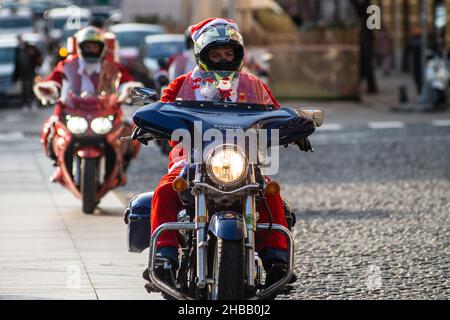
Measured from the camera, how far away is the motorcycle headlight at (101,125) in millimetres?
12902

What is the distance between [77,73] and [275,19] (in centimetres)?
2491

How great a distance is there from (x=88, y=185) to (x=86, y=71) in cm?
122

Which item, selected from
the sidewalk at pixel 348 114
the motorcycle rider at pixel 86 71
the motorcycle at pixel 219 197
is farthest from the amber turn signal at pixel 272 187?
the sidewalk at pixel 348 114

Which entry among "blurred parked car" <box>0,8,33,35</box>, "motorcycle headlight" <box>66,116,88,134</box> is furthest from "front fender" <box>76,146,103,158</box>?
"blurred parked car" <box>0,8,33,35</box>

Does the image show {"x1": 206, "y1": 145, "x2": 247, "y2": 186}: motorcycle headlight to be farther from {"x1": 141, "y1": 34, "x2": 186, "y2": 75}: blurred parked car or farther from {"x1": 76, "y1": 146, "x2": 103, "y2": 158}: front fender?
{"x1": 141, "y1": 34, "x2": 186, "y2": 75}: blurred parked car

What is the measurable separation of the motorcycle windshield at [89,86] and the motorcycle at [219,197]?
5435mm

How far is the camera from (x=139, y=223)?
7.82 m

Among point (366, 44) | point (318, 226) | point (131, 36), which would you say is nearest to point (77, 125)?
point (318, 226)

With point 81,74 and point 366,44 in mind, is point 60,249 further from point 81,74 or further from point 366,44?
point 366,44

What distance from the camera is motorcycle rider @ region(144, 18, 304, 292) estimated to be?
291 inches

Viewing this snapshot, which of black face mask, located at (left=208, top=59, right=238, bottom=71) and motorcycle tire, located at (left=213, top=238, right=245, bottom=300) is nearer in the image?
motorcycle tire, located at (left=213, top=238, right=245, bottom=300)

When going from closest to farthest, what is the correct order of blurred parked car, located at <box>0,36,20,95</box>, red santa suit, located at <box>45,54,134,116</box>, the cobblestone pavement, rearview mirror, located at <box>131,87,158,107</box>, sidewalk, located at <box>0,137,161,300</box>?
1. rearview mirror, located at <box>131,87,158,107</box>
2. sidewalk, located at <box>0,137,161,300</box>
3. the cobblestone pavement
4. red santa suit, located at <box>45,54,134,116</box>
5. blurred parked car, located at <box>0,36,20,95</box>

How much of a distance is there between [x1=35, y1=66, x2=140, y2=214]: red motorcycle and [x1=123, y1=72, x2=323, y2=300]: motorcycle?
16.7 ft
